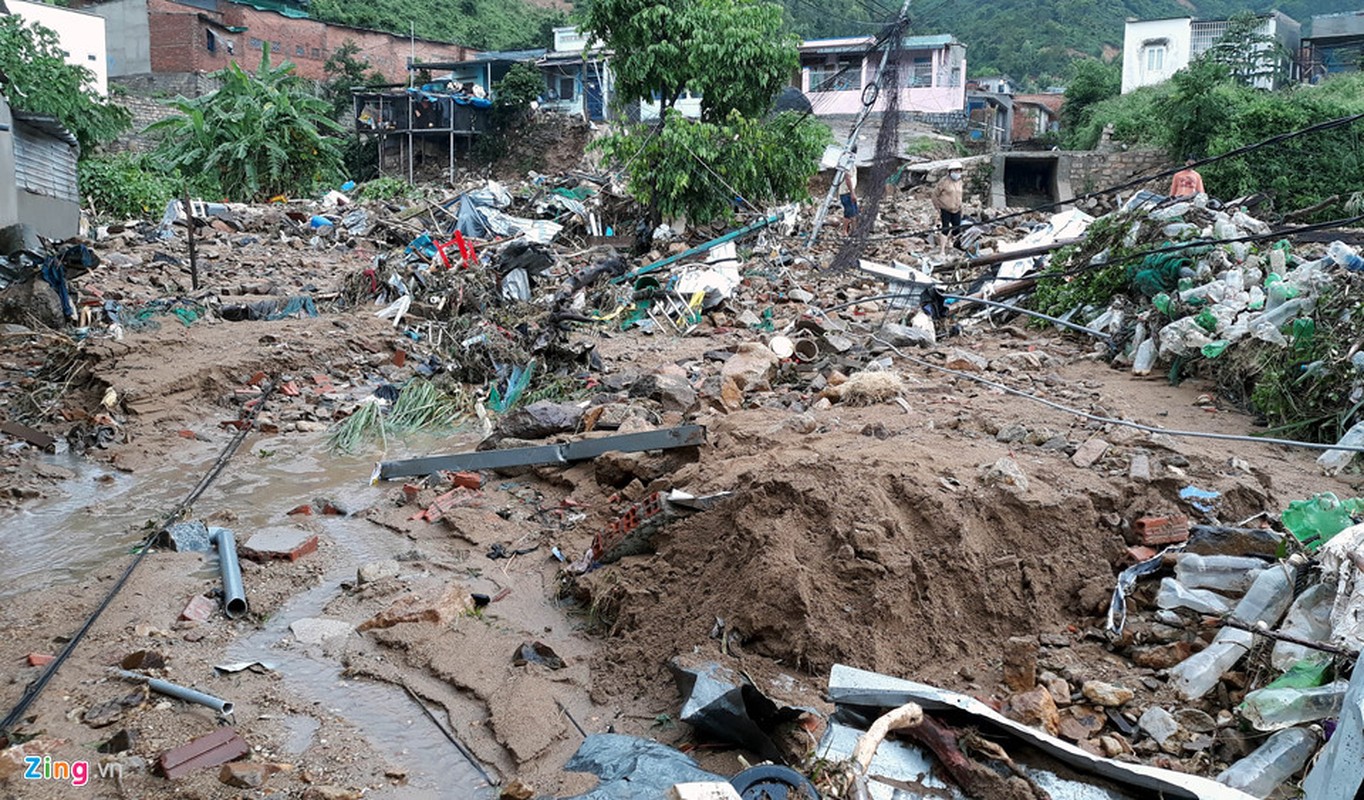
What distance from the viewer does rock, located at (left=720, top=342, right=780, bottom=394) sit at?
23.2 feet

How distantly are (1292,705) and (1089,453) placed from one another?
6.78ft

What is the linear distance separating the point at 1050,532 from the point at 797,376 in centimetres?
362

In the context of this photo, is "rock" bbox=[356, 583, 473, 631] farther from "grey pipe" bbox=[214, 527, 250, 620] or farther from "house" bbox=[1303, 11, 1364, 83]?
"house" bbox=[1303, 11, 1364, 83]

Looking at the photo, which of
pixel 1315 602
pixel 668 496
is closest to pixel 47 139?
pixel 668 496

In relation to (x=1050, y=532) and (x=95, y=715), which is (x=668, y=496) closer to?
(x=1050, y=532)

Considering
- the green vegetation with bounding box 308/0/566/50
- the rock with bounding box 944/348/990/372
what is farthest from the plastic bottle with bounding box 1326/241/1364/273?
the green vegetation with bounding box 308/0/566/50

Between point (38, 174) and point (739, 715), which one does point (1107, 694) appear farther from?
point (38, 174)

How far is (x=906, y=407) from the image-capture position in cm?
604

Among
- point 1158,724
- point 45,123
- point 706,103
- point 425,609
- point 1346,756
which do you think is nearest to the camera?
point 1346,756

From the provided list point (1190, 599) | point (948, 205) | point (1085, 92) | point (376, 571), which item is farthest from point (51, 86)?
point (1085, 92)

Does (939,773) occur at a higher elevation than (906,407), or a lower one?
lower

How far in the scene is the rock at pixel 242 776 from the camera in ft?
10.2

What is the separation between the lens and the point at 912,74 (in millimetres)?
28484

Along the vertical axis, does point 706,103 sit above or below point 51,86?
below
